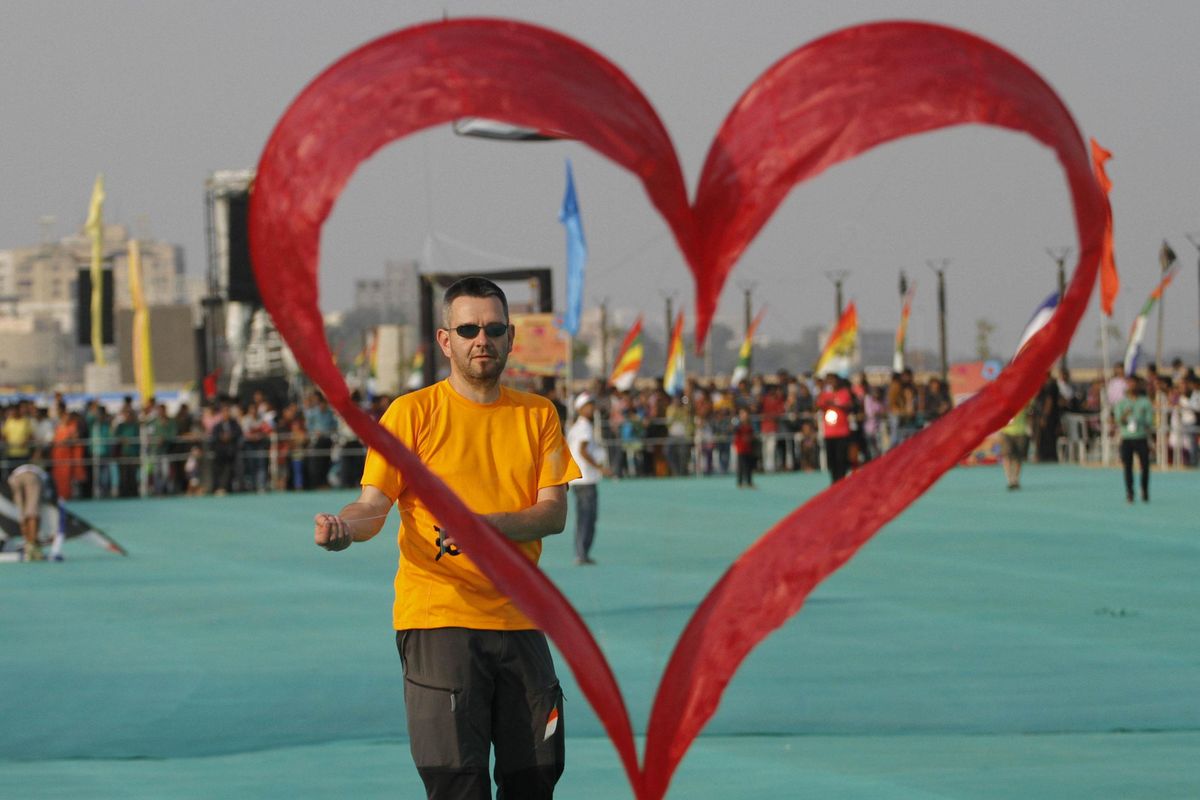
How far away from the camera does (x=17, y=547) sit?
704 inches

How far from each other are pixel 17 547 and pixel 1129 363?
57.2ft

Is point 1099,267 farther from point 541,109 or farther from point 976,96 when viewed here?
point 541,109

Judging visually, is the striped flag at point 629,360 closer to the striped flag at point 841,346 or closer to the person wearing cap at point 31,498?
the striped flag at point 841,346

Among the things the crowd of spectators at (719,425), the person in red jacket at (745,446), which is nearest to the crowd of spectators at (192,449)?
the crowd of spectators at (719,425)

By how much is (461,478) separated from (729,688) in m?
4.93

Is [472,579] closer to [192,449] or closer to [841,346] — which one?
[192,449]

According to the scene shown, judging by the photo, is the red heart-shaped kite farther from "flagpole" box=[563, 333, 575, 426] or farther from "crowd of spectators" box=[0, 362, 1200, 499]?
"flagpole" box=[563, 333, 575, 426]

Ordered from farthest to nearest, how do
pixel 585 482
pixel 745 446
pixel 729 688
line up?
pixel 745 446, pixel 585 482, pixel 729 688

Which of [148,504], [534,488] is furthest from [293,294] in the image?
[148,504]

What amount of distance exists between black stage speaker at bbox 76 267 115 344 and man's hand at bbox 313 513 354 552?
3524 centimetres

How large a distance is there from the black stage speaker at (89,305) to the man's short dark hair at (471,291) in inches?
1381

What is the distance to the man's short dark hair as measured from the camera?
461 centimetres

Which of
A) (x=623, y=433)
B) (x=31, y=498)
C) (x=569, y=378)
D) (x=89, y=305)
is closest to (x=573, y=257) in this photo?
(x=569, y=378)

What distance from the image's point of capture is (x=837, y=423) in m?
23.2
